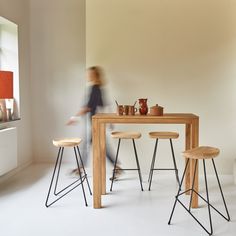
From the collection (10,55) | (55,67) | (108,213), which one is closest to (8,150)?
(10,55)

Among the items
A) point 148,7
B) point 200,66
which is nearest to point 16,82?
point 148,7

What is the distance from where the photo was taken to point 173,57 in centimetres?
442

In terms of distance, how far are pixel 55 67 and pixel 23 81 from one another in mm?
579

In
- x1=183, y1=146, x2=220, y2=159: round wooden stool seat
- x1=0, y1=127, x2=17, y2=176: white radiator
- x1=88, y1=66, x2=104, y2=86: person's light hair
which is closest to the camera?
x1=183, y1=146, x2=220, y2=159: round wooden stool seat

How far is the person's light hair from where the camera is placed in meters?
4.48

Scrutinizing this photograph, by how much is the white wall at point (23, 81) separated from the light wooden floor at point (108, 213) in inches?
33.0

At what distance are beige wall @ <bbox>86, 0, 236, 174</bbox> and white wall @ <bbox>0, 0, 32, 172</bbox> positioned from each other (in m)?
1.06

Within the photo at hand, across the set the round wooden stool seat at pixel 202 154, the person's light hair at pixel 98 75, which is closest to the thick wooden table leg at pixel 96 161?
the round wooden stool seat at pixel 202 154

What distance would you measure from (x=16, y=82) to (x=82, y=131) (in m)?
1.29

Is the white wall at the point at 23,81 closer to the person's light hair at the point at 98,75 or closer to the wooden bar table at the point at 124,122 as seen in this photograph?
the person's light hair at the point at 98,75

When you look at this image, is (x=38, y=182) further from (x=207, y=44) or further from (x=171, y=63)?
(x=207, y=44)

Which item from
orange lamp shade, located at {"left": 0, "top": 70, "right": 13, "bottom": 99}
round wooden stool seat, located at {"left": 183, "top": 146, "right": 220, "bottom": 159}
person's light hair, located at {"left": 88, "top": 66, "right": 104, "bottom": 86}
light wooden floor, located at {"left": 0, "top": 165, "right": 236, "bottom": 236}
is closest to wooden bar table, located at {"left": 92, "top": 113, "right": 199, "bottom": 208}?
light wooden floor, located at {"left": 0, "top": 165, "right": 236, "bottom": 236}

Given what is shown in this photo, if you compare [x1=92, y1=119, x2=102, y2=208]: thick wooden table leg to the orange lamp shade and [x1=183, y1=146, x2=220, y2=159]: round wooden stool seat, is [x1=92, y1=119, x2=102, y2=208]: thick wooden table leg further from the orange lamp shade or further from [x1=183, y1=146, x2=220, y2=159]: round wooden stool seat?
the orange lamp shade

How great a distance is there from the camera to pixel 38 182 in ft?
13.2
